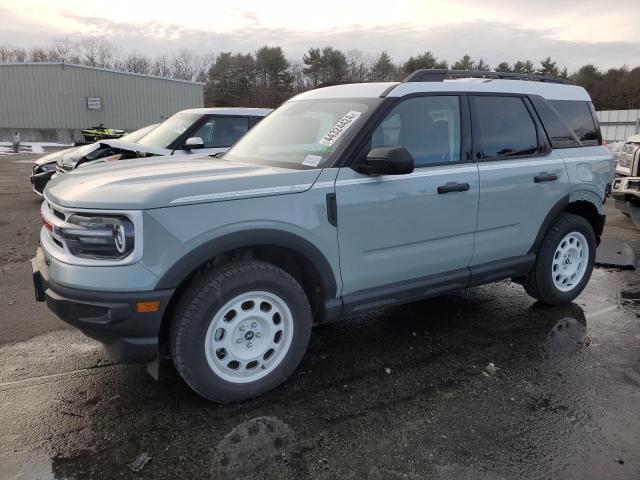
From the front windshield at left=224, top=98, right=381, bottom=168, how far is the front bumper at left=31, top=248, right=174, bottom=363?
52.6 inches

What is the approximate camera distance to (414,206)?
362 centimetres

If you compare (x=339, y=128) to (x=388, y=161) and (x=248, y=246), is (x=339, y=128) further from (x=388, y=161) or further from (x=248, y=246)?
(x=248, y=246)

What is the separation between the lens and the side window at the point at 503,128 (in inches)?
162

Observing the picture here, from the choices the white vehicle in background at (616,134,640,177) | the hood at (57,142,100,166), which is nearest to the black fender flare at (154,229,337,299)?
the hood at (57,142,100,166)

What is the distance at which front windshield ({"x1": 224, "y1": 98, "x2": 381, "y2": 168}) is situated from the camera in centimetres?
353

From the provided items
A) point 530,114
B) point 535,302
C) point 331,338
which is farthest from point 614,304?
point 331,338

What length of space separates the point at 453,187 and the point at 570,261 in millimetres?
1911

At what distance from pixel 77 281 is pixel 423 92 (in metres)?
2.63

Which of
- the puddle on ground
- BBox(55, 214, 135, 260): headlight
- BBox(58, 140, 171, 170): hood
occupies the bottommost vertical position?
the puddle on ground

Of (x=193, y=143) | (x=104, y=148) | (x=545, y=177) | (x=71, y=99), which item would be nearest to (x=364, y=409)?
(x=545, y=177)

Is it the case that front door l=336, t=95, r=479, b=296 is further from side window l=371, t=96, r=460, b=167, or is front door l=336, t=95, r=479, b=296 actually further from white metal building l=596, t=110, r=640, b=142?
white metal building l=596, t=110, r=640, b=142

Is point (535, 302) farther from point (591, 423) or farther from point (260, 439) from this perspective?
point (260, 439)

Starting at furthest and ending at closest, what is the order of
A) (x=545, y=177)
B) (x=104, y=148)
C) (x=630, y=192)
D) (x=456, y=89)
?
(x=104, y=148) → (x=630, y=192) → (x=545, y=177) → (x=456, y=89)

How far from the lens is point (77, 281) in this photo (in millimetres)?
2746
